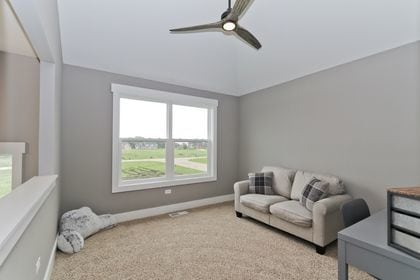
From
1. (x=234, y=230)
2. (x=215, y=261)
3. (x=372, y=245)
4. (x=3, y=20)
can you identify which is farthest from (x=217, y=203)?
(x=3, y=20)

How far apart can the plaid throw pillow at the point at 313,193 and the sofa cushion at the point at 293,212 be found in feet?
0.33

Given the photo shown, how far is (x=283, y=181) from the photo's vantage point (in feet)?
12.0

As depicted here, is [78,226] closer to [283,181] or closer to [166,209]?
[166,209]

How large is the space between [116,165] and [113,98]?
119 cm

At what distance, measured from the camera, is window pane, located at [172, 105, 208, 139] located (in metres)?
4.34

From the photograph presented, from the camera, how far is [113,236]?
117 inches

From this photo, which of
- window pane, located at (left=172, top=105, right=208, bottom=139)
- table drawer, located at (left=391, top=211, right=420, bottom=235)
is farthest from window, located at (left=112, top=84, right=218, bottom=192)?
table drawer, located at (left=391, top=211, right=420, bottom=235)

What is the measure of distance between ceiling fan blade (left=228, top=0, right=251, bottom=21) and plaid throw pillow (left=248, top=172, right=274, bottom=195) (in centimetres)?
273

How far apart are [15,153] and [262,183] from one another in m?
3.75

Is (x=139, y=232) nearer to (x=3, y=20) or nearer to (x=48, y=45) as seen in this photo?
(x=48, y=45)

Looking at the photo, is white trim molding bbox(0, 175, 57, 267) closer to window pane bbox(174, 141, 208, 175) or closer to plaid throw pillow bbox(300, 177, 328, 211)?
window pane bbox(174, 141, 208, 175)

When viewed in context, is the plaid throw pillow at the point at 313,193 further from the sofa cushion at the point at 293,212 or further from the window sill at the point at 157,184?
the window sill at the point at 157,184

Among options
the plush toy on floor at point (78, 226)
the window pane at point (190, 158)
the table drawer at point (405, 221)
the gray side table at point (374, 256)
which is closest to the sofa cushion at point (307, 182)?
the gray side table at point (374, 256)

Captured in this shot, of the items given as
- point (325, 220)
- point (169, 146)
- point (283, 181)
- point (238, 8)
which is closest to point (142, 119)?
point (169, 146)
